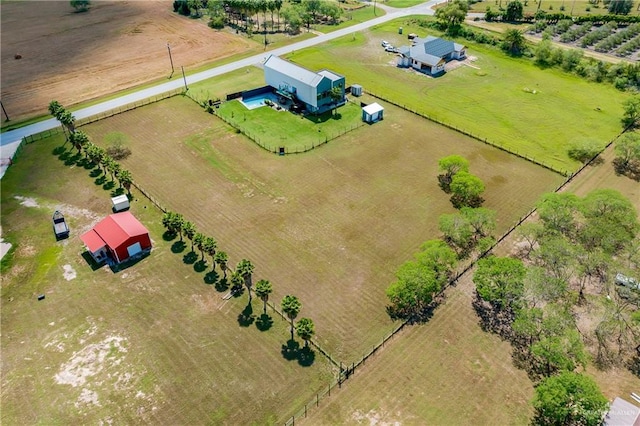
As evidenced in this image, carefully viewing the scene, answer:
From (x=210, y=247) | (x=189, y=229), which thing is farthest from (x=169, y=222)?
(x=210, y=247)

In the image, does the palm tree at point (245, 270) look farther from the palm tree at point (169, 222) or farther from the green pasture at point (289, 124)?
the green pasture at point (289, 124)

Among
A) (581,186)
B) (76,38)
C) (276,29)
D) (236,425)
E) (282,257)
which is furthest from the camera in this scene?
(276,29)

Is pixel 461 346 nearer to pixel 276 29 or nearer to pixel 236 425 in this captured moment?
pixel 236 425

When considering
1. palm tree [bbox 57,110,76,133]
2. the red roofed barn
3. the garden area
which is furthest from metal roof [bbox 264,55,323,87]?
the garden area

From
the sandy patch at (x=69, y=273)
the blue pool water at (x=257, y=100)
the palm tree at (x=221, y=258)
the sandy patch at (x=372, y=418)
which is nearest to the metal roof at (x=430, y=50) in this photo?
the blue pool water at (x=257, y=100)

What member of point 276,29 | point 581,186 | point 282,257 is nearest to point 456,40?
point 276,29

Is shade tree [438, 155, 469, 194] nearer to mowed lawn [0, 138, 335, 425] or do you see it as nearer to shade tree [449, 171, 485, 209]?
shade tree [449, 171, 485, 209]
